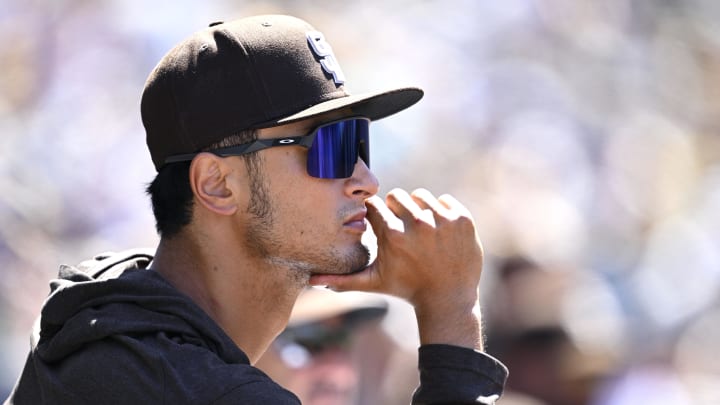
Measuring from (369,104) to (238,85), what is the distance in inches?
15.0

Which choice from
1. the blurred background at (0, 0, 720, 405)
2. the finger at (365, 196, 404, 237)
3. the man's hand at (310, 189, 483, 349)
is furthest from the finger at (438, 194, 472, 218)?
the blurred background at (0, 0, 720, 405)

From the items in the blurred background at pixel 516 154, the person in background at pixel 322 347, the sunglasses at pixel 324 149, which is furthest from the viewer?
the blurred background at pixel 516 154

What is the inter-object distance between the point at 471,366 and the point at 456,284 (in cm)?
22

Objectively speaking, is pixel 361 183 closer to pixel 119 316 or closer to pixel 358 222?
pixel 358 222

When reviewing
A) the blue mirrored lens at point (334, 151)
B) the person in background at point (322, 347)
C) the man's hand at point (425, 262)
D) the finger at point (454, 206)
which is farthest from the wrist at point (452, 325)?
the person in background at point (322, 347)

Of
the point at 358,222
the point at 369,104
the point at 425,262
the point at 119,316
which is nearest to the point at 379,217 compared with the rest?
the point at 358,222

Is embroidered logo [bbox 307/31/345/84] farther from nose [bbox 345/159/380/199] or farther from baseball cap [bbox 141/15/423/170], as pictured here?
nose [bbox 345/159/380/199]

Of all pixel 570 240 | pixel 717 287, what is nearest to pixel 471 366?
pixel 570 240

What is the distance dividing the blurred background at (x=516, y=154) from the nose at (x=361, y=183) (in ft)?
7.51

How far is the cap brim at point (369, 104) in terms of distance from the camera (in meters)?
2.29

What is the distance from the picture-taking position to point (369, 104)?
2.55 meters

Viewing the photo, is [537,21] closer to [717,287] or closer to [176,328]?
[717,287]

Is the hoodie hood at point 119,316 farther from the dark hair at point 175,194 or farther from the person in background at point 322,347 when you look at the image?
the person in background at point 322,347

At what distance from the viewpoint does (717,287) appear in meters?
7.37
